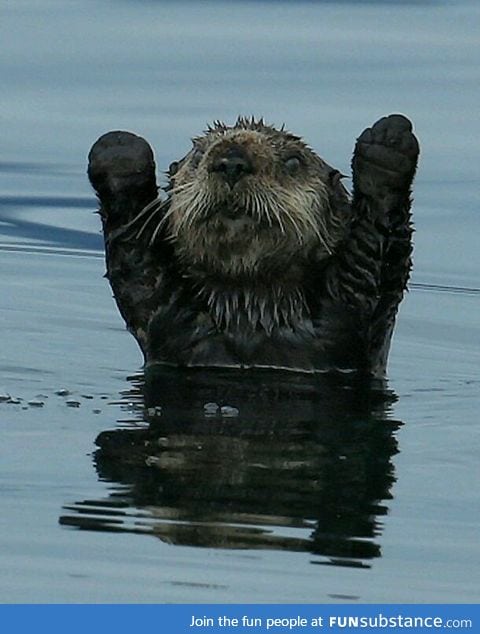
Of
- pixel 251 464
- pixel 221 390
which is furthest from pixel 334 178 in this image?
pixel 251 464

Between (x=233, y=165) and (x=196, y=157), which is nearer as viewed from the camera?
(x=233, y=165)

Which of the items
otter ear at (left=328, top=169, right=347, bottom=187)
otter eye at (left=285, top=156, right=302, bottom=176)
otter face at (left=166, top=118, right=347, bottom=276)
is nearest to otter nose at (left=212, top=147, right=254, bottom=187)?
otter face at (left=166, top=118, right=347, bottom=276)

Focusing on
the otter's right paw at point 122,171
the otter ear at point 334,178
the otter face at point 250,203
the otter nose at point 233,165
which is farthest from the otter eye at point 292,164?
the otter's right paw at point 122,171

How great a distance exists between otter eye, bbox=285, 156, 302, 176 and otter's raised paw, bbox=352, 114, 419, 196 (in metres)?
0.23

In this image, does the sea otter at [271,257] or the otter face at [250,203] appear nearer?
the otter face at [250,203]

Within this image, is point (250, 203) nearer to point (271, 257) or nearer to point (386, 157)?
point (271, 257)

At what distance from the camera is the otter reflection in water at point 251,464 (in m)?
6.00

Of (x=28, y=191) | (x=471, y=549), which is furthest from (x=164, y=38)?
(x=471, y=549)

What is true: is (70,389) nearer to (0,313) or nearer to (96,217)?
(0,313)

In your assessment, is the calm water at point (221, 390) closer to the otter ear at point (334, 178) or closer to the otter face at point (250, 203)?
the otter face at point (250, 203)

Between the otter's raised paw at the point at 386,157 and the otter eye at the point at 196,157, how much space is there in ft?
1.80

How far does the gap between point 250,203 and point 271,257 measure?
0.34 metres

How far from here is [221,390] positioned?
7.88m

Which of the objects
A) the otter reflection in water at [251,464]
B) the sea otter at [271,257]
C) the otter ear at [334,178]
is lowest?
the otter reflection in water at [251,464]
